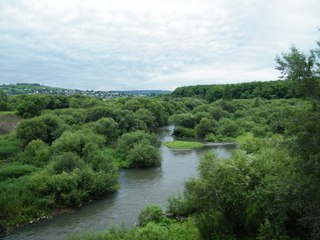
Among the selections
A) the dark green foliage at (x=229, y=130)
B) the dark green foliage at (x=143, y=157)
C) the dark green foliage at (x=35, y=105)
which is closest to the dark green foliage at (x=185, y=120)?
the dark green foliage at (x=229, y=130)

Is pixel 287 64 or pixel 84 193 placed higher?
pixel 287 64

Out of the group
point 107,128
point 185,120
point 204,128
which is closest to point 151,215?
point 107,128

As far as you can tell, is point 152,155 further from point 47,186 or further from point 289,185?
point 289,185

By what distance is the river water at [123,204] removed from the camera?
31062mm

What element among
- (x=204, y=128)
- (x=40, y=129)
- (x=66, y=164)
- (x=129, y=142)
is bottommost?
(x=204, y=128)

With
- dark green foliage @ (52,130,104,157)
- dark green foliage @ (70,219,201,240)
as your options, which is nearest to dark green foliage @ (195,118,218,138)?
dark green foliage @ (52,130,104,157)

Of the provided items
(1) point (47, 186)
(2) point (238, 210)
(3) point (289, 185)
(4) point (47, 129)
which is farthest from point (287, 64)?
(4) point (47, 129)

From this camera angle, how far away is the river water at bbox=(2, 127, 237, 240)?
31062mm

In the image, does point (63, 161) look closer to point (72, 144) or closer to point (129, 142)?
point (72, 144)

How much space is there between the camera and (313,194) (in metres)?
18.8

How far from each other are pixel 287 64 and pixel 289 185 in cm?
671

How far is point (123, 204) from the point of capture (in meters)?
37.1

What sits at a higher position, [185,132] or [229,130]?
[229,130]

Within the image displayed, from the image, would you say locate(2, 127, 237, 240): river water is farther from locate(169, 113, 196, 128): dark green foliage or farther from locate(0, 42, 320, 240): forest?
locate(169, 113, 196, 128): dark green foliage
